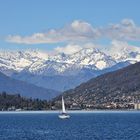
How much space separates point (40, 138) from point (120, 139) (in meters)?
22.9

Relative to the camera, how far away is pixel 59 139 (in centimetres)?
17300

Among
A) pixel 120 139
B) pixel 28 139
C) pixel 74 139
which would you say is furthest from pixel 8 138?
pixel 120 139

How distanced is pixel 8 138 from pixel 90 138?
23.3m

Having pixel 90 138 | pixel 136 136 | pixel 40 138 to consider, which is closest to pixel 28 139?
pixel 40 138

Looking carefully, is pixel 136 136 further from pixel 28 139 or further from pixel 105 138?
pixel 28 139

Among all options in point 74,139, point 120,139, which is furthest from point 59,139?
point 120,139

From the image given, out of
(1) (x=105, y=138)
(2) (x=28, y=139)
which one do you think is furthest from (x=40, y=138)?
(1) (x=105, y=138)

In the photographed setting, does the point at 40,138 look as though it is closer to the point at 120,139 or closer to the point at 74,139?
the point at 74,139

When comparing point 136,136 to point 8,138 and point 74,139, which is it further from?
point 8,138

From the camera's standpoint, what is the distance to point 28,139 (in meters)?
172

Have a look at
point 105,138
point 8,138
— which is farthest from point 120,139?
point 8,138

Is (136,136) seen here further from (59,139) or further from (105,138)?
(59,139)

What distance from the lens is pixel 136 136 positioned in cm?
18000

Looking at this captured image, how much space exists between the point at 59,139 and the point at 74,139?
4818 millimetres
